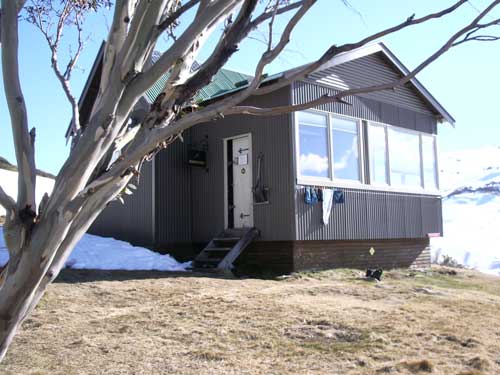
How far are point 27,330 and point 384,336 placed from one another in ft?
12.2

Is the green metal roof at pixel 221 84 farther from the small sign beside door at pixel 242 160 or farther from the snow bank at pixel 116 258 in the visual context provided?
the snow bank at pixel 116 258

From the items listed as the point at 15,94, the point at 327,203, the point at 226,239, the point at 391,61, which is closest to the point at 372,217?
the point at 327,203

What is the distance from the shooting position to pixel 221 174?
1281 cm

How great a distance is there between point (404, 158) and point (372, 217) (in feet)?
Result: 6.63

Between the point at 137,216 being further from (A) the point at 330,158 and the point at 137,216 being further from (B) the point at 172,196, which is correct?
(A) the point at 330,158

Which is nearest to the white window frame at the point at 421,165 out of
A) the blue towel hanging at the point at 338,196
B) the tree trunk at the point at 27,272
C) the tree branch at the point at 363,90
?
the blue towel hanging at the point at 338,196

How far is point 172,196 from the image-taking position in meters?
13.3

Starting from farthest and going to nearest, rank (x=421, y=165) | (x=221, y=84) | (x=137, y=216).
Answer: (x=221, y=84), (x=421, y=165), (x=137, y=216)

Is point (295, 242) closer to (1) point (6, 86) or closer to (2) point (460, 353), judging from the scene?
(2) point (460, 353)

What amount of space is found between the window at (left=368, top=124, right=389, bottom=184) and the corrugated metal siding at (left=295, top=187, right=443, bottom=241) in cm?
37

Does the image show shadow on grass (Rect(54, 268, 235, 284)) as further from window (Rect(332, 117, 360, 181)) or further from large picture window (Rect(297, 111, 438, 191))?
window (Rect(332, 117, 360, 181))

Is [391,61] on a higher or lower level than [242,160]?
higher

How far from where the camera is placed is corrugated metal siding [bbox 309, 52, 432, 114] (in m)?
12.3

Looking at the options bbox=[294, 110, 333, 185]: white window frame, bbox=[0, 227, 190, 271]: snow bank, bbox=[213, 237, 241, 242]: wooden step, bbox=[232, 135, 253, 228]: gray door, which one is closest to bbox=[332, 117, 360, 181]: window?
bbox=[294, 110, 333, 185]: white window frame
